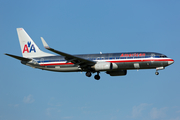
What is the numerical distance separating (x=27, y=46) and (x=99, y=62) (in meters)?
16.9

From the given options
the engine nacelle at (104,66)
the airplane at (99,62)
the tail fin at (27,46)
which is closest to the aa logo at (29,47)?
the tail fin at (27,46)

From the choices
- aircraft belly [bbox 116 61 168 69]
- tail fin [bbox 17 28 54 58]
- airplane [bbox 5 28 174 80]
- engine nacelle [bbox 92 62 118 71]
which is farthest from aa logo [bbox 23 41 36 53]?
aircraft belly [bbox 116 61 168 69]

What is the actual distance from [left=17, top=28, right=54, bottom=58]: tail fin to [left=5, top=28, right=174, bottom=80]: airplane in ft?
2.65

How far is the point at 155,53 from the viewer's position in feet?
167

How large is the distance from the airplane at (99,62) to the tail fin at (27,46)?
2.65 ft

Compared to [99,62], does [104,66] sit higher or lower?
lower

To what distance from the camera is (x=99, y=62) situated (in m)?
51.9

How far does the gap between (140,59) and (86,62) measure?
912 centimetres

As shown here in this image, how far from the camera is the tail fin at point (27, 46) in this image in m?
59.5

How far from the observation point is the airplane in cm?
5000

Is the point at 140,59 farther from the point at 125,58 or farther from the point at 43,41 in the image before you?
the point at 43,41

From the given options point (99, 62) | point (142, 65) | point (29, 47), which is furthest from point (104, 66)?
point (29, 47)

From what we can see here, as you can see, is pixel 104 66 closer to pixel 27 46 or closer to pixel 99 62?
pixel 99 62

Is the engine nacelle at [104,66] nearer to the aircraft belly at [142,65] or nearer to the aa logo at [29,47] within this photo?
the aircraft belly at [142,65]
